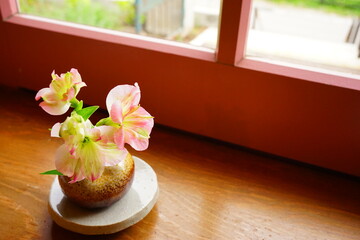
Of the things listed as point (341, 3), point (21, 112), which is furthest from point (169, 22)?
point (21, 112)

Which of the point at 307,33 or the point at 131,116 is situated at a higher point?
the point at 131,116

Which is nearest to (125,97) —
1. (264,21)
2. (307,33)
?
(264,21)

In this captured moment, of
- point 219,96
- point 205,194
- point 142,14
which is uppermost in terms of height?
point 219,96

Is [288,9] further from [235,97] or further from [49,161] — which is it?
[49,161]

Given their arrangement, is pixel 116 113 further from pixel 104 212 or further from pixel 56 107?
pixel 104 212

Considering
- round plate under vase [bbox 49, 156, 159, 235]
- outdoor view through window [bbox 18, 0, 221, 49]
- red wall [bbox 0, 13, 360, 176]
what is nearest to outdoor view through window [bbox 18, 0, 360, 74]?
outdoor view through window [bbox 18, 0, 221, 49]
